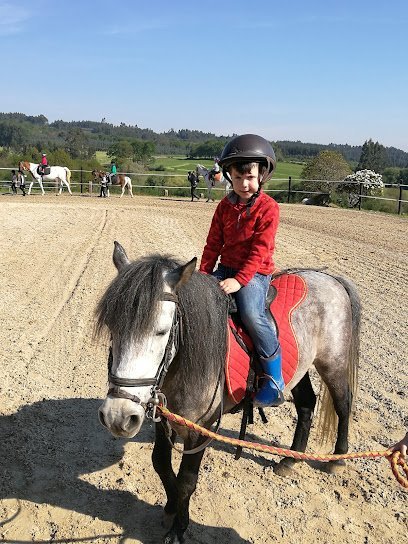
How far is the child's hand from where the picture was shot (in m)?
2.75

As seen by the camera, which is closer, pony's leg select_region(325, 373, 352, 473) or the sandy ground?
the sandy ground

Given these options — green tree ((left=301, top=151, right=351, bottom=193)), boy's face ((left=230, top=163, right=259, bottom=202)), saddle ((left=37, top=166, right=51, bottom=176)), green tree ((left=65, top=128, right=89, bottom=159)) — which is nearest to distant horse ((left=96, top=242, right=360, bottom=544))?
boy's face ((left=230, top=163, right=259, bottom=202))

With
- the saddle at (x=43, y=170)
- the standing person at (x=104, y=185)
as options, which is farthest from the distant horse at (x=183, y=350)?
the saddle at (x=43, y=170)

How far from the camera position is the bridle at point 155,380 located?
6.98 feet

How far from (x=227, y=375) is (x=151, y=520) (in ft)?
3.84

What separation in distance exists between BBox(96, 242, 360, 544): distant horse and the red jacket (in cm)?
32

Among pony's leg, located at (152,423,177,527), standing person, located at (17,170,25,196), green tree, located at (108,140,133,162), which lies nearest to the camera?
pony's leg, located at (152,423,177,527)

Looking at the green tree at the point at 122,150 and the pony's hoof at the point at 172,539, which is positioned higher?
the green tree at the point at 122,150

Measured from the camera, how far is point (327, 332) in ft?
11.5

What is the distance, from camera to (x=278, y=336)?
3.11 metres

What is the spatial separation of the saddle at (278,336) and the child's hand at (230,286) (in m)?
0.19

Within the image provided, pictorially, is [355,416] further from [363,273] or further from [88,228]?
[88,228]

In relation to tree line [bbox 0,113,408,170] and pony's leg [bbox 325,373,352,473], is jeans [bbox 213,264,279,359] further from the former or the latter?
tree line [bbox 0,113,408,170]

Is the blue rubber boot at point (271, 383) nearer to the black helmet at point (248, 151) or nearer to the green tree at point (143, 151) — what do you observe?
the black helmet at point (248, 151)
